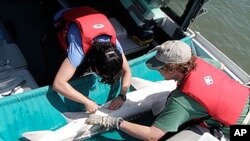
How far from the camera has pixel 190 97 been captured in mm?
3031

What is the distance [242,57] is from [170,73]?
466 cm

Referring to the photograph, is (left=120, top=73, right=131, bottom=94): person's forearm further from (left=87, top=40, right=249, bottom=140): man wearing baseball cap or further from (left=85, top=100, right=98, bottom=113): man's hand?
(left=87, top=40, right=249, bottom=140): man wearing baseball cap

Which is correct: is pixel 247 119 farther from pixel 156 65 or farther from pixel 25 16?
pixel 25 16

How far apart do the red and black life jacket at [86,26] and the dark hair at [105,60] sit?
0.35 ft

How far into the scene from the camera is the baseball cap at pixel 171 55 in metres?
2.99

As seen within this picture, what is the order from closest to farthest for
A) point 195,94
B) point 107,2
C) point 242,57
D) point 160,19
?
point 195,94 → point 160,19 → point 107,2 → point 242,57

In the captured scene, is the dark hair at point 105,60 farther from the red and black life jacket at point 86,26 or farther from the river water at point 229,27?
the river water at point 229,27

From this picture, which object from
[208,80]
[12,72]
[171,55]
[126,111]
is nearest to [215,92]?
[208,80]

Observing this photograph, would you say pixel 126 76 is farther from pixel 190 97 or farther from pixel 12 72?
pixel 12 72

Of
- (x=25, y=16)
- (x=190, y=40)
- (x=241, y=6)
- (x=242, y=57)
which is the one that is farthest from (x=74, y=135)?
(x=241, y=6)

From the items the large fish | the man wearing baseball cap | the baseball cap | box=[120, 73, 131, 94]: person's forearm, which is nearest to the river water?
the large fish

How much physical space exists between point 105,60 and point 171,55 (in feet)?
1.89

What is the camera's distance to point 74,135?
10.9ft

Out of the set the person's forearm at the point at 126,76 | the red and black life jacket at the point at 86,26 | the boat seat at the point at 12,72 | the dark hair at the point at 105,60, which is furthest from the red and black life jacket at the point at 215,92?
the boat seat at the point at 12,72
